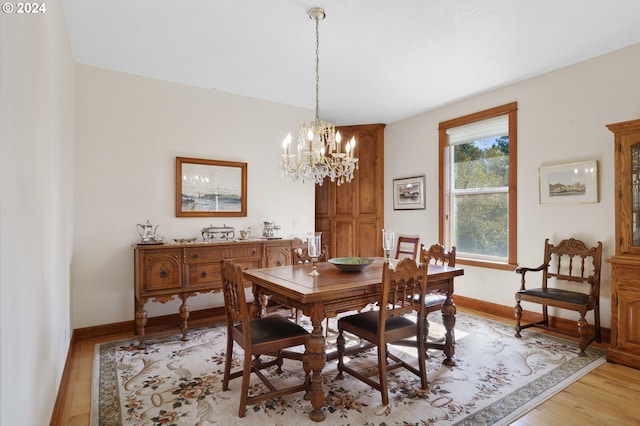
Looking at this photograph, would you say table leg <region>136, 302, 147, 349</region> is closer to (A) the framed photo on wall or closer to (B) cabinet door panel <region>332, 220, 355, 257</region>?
(A) the framed photo on wall

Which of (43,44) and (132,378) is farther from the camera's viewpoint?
(132,378)

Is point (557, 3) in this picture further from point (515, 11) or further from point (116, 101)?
point (116, 101)

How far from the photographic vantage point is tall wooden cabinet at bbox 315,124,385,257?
227 inches

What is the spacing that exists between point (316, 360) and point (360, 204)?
392cm

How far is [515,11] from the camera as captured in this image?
262 cm

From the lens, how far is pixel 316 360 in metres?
2.11

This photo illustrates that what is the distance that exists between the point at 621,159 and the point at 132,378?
14.6 ft

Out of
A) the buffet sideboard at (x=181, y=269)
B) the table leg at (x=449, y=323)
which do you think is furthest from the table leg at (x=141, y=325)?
the table leg at (x=449, y=323)

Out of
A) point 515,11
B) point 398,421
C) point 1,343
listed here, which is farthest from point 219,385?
point 515,11

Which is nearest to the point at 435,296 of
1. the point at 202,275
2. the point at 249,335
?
the point at 249,335

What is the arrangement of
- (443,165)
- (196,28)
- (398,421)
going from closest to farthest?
(398,421)
(196,28)
(443,165)

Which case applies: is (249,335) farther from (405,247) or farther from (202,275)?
(405,247)

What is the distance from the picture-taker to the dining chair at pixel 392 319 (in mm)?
2236

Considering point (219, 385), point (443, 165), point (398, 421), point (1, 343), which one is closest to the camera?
point (1, 343)
